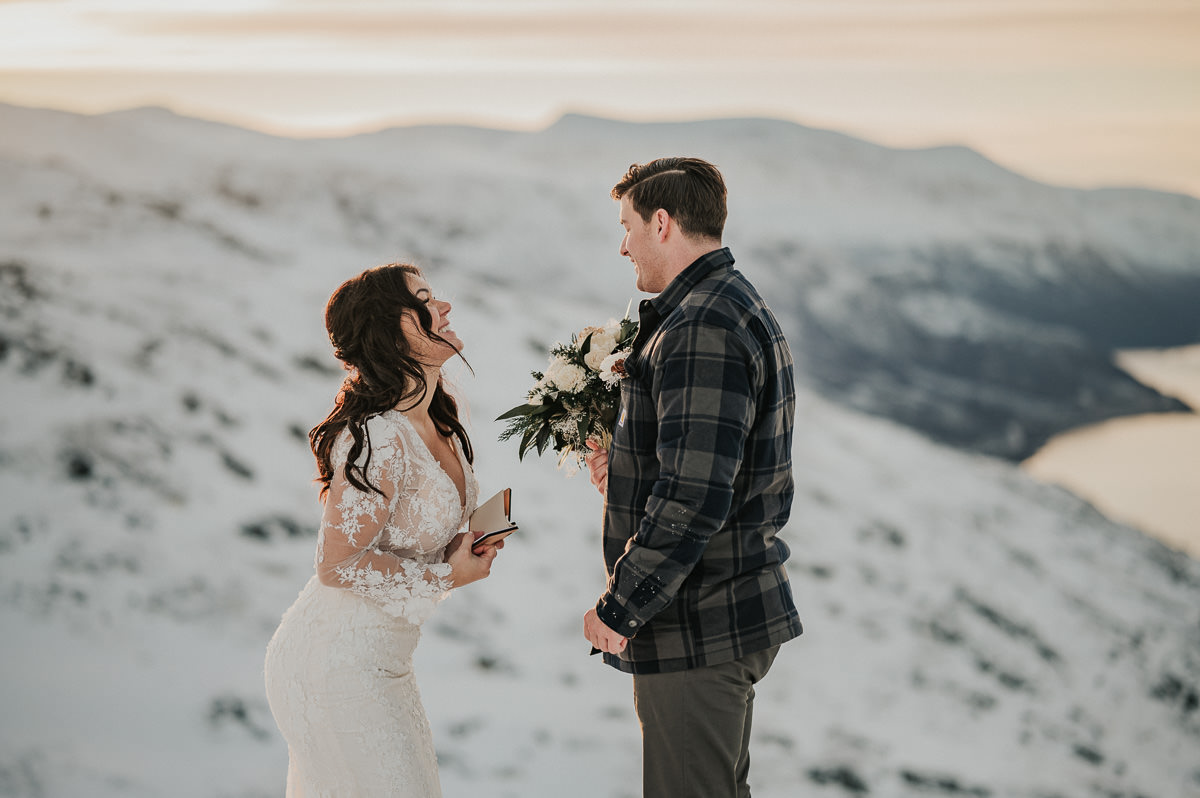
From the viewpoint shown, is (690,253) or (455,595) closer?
(690,253)

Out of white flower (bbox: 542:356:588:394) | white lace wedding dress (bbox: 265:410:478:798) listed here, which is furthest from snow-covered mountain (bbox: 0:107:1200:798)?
white flower (bbox: 542:356:588:394)

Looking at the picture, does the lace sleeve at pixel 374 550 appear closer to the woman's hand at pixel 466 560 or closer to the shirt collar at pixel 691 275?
the woman's hand at pixel 466 560

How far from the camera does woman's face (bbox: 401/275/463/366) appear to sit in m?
2.76

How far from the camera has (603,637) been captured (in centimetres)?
252

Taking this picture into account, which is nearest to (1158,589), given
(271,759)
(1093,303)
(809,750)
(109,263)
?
(809,750)

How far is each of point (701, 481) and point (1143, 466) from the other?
77.8ft

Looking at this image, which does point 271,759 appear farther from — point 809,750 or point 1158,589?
point 1158,589

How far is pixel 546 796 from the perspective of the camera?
16.2ft

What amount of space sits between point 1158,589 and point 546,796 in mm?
7190

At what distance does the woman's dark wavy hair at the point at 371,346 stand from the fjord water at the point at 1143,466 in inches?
430

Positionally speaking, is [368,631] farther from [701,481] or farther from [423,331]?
[701,481]

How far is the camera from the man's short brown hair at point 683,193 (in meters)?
2.56

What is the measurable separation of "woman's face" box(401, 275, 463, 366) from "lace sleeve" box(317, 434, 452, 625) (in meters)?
0.30

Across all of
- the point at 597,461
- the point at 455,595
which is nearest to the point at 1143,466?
the point at 455,595
